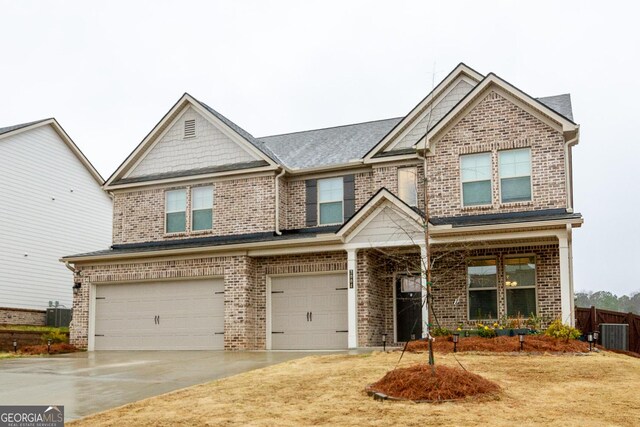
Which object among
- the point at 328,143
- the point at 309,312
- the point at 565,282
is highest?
the point at 328,143

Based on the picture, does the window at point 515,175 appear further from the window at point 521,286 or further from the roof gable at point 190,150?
the roof gable at point 190,150

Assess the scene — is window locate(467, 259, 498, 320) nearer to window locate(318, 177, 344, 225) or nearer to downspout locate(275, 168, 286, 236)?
window locate(318, 177, 344, 225)

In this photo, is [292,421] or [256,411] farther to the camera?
[256,411]

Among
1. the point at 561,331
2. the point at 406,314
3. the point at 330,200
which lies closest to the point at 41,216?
the point at 330,200

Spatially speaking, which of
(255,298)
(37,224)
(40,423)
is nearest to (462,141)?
(255,298)

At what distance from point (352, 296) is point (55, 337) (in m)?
11.2

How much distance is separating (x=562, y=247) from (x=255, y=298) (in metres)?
9.15

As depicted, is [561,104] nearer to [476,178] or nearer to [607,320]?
[476,178]

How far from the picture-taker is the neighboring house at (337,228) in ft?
63.0

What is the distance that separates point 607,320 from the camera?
2280 centimetres

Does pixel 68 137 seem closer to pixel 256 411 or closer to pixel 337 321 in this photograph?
pixel 337 321

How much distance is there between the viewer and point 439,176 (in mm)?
20266

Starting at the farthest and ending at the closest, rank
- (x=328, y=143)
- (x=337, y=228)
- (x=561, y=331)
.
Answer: (x=328, y=143) < (x=337, y=228) < (x=561, y=331)

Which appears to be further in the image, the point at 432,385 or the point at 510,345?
the point at 510,345
